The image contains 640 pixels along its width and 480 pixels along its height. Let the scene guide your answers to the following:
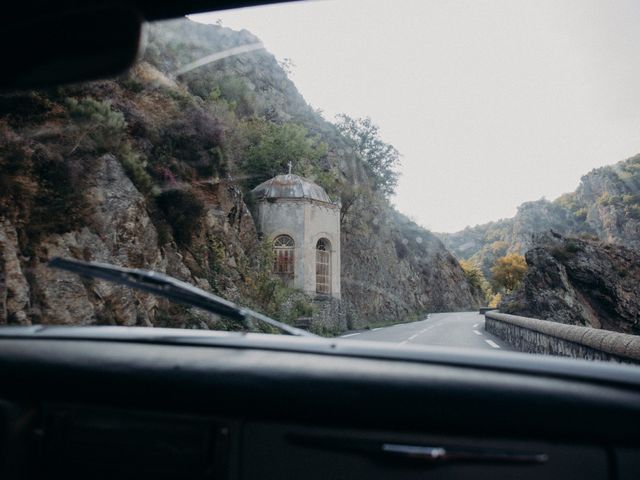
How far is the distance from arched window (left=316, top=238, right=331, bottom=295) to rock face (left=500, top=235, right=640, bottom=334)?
1186 cm

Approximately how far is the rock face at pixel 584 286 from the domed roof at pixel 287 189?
13.1 meters

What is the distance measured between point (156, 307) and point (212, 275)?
4.60 meters

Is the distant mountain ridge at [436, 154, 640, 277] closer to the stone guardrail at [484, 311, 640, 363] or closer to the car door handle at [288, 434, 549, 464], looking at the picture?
the stone guardrail at [484, 311, 640, 363]

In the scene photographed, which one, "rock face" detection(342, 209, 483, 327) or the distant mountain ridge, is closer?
the distant mountain ridge

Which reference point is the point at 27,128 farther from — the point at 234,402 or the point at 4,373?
the point at 234,402

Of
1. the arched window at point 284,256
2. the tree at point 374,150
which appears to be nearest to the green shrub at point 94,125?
the arched window at point 284,256

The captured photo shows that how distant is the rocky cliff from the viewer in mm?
10570

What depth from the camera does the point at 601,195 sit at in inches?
1714

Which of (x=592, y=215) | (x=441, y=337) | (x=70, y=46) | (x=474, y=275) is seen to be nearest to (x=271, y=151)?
(x=441, y=337)

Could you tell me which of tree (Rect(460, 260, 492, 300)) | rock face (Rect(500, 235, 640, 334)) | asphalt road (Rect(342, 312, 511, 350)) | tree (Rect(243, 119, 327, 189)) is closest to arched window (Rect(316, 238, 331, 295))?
asphalt road (Rect(342, 312, 511, 350))

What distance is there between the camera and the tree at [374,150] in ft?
202

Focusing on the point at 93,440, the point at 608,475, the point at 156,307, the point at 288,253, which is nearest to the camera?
the point at 608,475

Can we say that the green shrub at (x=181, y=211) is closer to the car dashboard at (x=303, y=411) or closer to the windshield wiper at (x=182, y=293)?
the windshield wiper at (x=182, y=293)

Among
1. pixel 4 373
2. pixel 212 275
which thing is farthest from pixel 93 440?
pixel 212 275
